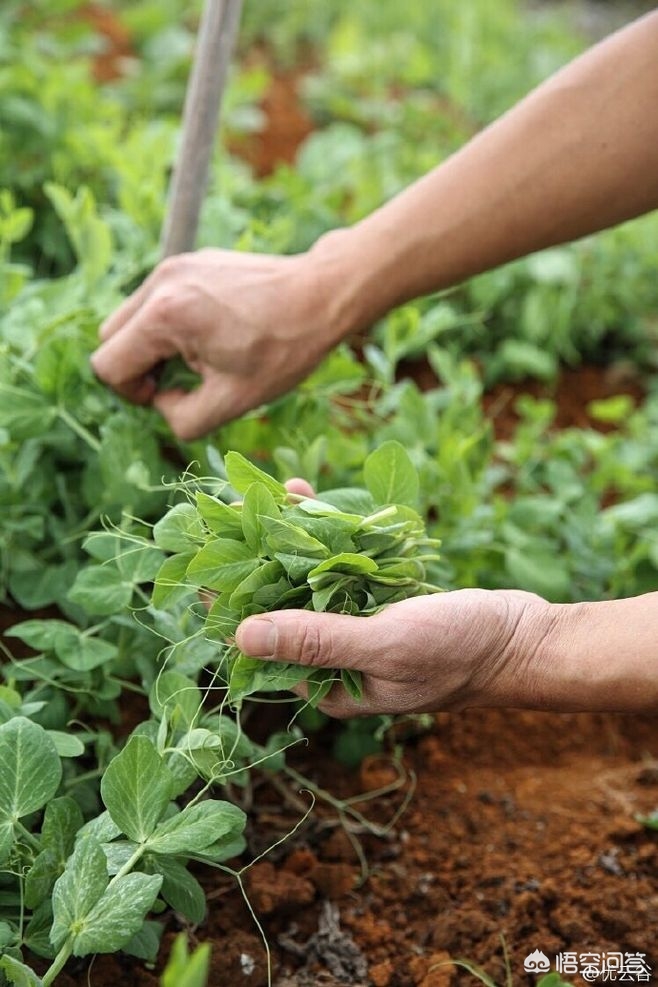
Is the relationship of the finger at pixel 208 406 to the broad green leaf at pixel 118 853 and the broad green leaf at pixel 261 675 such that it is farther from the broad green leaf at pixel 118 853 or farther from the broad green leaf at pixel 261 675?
the broad green leaf at pixel 118 853

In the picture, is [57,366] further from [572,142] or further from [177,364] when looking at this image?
[572,142]

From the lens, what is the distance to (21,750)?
3.62 feet

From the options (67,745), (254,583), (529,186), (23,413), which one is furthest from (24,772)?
(529,186)

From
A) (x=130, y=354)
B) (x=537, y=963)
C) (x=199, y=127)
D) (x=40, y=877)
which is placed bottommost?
(x=537, y=963)

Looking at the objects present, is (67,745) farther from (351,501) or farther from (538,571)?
(538,571)

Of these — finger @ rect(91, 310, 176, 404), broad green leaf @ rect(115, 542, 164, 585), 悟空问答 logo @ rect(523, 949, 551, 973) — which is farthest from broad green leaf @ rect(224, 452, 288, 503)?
悟空问答 logo @ rect(523, 949, 551, 973)

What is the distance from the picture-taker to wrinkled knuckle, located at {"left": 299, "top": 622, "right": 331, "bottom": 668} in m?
1.03

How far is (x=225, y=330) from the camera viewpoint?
146 cm

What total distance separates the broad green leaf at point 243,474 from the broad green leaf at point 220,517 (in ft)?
Answer: 0.08

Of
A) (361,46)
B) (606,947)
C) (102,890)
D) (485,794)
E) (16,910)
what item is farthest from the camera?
(361,46)

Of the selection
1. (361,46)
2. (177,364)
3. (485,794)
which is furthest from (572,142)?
(361,46)

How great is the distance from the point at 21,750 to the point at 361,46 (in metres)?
2.95

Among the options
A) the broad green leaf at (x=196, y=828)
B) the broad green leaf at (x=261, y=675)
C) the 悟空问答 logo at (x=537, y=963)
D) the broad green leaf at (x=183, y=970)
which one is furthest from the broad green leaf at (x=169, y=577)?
the 悟空问答 logo at (x=537, y=963)

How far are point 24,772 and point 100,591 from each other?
265 mm
